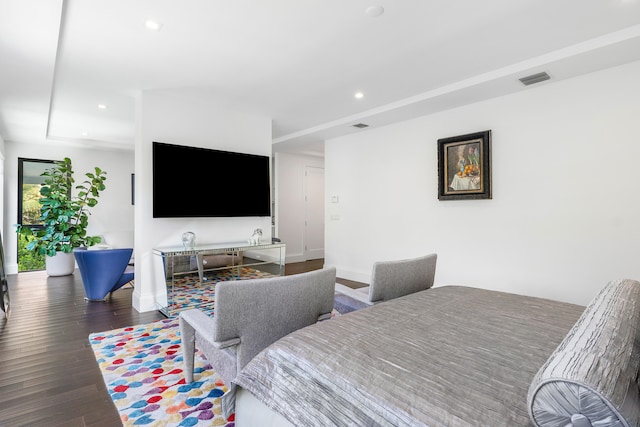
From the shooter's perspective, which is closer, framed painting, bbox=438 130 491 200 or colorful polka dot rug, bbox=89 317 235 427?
colorful polka dot rug, bbox=89 317 235 427

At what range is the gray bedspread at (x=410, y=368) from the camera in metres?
0.88

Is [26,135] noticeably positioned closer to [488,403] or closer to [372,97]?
[372,97]

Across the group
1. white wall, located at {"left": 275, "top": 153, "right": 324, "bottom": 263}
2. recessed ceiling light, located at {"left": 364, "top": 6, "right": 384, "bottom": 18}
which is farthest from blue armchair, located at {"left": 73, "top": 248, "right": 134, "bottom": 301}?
recessed ceiling light, located at {"left": 364, "top": 6, "right": 384, "bottom": 18}

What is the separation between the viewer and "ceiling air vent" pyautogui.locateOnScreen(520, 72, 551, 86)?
326 centimetres

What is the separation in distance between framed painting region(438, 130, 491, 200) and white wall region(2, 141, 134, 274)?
579 centimetres

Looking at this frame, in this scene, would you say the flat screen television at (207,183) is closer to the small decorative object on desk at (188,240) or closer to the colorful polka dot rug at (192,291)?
the small decorative object on desk at (188,240)

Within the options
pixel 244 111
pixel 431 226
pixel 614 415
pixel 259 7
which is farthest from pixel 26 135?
pixel 614 415

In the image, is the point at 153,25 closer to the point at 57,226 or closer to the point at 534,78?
the point at 534,78

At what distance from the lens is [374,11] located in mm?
2371

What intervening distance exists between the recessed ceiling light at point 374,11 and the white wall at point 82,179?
5.94 metres

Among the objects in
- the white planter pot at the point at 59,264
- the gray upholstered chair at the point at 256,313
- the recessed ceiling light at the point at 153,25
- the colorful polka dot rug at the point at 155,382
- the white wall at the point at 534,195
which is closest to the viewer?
the gray upholstered chair at the point at 256,313

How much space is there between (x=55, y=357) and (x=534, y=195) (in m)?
4.74

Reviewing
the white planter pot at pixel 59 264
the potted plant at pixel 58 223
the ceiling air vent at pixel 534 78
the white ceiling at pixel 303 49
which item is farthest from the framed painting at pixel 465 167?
the white planter pot at pixel 59 264

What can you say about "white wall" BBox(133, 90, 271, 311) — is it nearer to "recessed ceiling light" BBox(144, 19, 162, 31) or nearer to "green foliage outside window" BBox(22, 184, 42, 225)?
"recessed ceiling light" BBox(144, 19, 162, 31)
